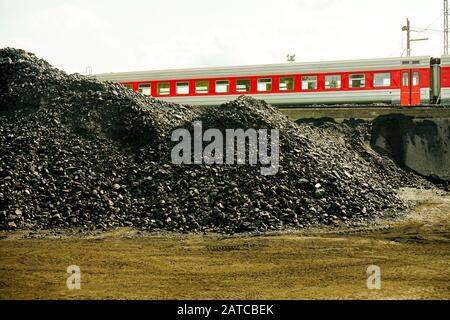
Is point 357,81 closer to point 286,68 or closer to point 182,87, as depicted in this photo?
point 286,68

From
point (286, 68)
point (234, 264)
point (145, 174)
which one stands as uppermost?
point (286, 68)

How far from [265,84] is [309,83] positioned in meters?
2.29

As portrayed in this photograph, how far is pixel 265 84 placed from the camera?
24.3m

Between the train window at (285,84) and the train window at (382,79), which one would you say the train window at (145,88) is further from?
the train window at (382,79)

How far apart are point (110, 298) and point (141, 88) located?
19529 mm

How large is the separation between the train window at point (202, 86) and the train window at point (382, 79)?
8.68 m

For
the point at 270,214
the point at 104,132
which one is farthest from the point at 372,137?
the point at 104,132

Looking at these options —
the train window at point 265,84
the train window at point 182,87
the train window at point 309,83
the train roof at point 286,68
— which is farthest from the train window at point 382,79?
the train window at point 182,87

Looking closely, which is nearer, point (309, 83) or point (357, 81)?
point (357, 81)

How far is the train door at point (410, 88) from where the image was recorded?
23000 millimetres

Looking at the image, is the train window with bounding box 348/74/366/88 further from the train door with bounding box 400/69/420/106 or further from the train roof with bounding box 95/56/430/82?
the train door with bounding box 400/69/420/106

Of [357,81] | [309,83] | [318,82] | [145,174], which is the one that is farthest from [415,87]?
[145,174]

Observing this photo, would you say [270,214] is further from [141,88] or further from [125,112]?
[141,88]

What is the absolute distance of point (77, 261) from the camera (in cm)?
1048
